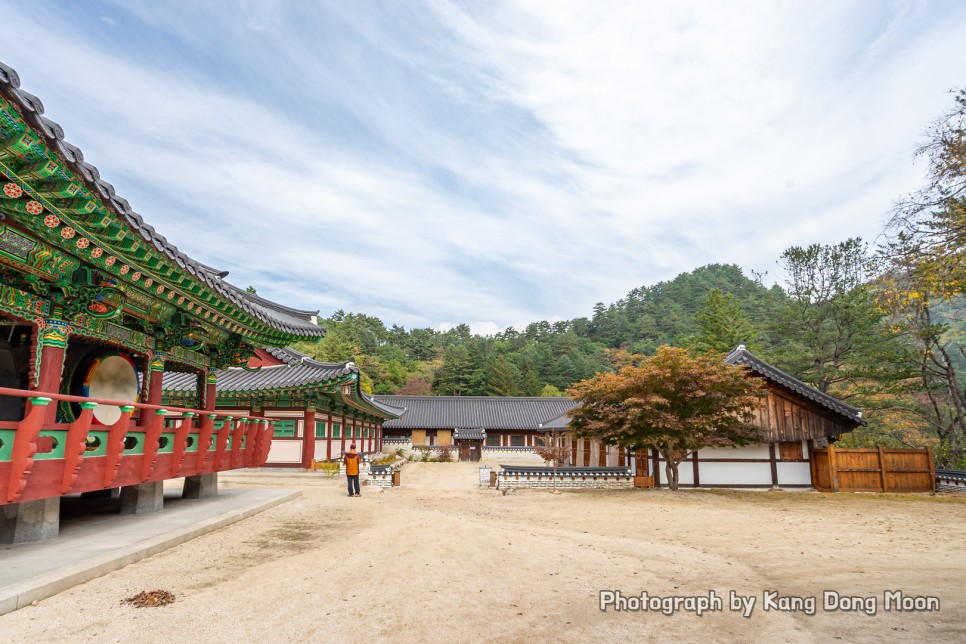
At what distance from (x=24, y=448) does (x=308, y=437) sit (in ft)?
59.1

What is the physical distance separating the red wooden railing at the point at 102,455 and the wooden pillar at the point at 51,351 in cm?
32

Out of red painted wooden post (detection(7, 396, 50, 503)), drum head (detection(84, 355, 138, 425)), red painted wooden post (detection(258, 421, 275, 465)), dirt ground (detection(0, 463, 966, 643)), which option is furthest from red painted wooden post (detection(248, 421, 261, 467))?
red painted wooden post (detection(7, 396, 50, 503))

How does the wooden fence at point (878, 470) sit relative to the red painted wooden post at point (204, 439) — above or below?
below

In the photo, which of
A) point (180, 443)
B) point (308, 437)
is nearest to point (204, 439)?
point (180, 443)

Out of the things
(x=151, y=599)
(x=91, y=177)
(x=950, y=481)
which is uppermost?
(x=91, y=177)

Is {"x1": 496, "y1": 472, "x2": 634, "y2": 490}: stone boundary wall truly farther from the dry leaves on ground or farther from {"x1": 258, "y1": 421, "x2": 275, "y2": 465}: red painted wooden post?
the dry leaves on ground

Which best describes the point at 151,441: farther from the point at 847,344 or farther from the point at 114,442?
the point at 847,344

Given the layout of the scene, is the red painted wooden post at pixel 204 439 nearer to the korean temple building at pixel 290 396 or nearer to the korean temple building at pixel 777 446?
the korean temple building at pixel 290 396

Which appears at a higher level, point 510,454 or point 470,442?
point 470,442

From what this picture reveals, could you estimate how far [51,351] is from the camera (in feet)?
23.1

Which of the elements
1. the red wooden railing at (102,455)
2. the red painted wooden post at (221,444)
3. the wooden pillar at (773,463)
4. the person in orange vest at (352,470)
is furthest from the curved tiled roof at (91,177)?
the wooden pillar at (773,463)

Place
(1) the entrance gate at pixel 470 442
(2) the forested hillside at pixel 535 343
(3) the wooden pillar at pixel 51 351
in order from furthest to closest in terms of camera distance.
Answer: (2) the forested hillside at pixel 535 343, (1) the entrance gate at pixel 470 442, (3) the wooden pillar at pixel 51 351

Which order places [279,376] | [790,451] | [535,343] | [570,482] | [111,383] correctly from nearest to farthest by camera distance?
[111,383], [570,482], [790,451], [279,376], [535,343]

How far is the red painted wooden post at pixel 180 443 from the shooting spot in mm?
8773
